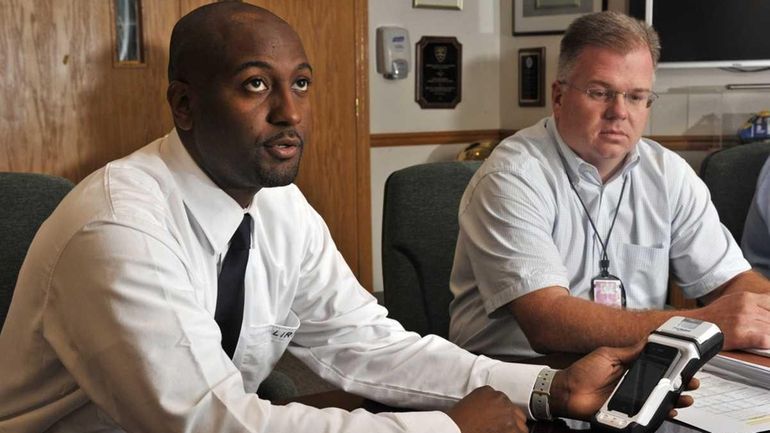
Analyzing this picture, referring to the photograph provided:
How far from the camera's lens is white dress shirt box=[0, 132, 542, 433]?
111 cm

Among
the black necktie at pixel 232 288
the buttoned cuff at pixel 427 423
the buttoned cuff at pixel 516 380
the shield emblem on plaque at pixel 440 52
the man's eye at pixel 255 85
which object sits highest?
the shield emblem on plaque at pixel 440 52

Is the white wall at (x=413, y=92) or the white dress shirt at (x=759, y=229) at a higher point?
the white wall at (x=413, y=92)

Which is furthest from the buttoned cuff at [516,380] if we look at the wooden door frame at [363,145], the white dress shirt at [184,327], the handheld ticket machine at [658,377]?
the wooden door frame at [363,145]

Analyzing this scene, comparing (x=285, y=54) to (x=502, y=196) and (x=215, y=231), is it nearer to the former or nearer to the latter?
(x=215, y=231)

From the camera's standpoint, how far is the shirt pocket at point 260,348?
1.46 m

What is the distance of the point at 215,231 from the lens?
53.4 inches

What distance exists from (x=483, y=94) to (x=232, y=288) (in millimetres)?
3767

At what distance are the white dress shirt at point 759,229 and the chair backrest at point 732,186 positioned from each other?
38 millimetres

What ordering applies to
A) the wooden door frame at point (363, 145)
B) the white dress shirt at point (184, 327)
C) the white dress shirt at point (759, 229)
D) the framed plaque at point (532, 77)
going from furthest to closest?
the framed plaque at point (532, 77), the wooden door frame at point (363, 145), the white dress shirt at point (759, 229), the white dress shirt at point (184, 327)

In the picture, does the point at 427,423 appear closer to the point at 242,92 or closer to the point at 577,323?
the point at 242,92

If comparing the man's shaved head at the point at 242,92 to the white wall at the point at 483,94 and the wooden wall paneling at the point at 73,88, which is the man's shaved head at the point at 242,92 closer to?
the wooden wall paneling at the point at 73,88

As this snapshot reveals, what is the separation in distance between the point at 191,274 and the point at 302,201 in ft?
1.25

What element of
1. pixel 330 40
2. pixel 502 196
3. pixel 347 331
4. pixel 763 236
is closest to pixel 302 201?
pixel 347 331

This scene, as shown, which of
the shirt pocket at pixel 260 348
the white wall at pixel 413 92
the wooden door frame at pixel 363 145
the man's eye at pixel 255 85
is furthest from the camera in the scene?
the white wall at pixel 413 92
